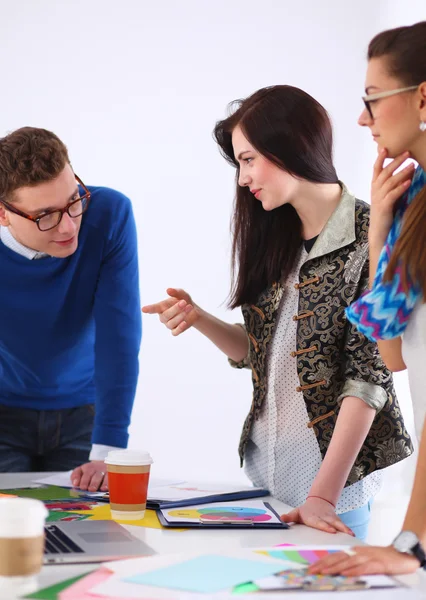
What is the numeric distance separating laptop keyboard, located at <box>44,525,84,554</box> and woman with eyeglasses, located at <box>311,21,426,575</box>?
17.7 inches

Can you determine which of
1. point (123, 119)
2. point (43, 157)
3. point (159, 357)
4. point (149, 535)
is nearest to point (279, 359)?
point (149, 535)

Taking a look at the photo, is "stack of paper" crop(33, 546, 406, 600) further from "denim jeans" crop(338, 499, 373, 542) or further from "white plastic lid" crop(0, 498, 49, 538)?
"denim jeans" crop(338, 499, 373, 542)

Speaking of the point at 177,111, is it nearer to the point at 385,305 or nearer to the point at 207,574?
the point at 385,305

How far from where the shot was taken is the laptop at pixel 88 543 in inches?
46.7

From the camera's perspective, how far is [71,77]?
378cm

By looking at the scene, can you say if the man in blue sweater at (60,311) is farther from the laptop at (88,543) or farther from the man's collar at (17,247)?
the laptop at (88,543)

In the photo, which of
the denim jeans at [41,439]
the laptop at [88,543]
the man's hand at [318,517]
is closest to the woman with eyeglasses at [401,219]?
the man's hand at [318,517]

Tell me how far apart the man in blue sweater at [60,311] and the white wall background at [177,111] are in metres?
1.56

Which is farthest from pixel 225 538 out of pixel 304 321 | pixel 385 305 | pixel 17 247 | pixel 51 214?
pixel 17 247

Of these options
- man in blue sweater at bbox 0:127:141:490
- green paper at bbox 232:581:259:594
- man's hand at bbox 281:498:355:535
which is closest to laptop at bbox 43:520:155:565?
green paper at bbox 232:581:259:594

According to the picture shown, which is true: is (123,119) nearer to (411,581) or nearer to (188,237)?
(188,237)

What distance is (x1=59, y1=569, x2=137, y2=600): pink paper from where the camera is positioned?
1017 millimetres

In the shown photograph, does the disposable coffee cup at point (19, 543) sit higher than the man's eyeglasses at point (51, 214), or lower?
lower

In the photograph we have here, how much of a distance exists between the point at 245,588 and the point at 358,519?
802 millimetres
